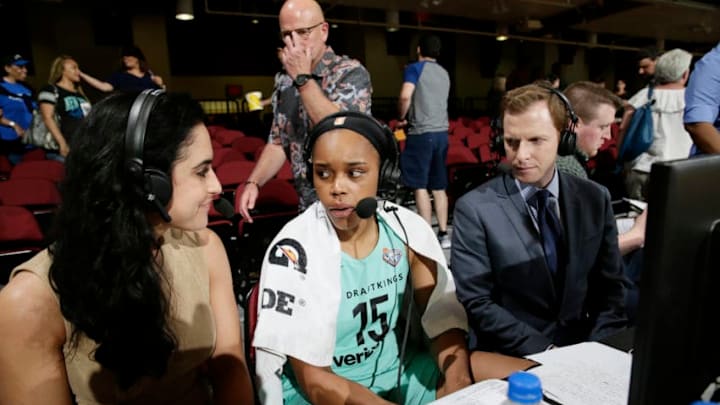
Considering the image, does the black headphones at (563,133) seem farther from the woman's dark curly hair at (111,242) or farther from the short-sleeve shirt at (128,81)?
the short-sleeve shirt at (128,81)

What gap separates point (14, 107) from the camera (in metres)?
4.31

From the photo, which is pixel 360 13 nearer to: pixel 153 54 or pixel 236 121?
pixel 236 121

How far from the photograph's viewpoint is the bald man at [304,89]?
162cm

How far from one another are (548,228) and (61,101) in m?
3.91

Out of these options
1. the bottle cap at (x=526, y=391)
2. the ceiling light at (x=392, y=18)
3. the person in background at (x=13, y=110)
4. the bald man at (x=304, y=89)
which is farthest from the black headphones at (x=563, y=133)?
the ceiling light at (x=392, y=18)

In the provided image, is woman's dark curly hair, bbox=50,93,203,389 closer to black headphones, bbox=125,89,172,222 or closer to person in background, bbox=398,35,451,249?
black headphones, bbox=125,89,172,222

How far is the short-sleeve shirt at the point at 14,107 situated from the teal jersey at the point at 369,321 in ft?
14.5

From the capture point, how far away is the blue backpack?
9.64 ft

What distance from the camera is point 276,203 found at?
9.33 ft

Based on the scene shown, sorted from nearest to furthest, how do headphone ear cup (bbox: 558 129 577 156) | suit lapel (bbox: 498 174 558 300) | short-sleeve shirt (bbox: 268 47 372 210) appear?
suit lapel (bbox: 498 174 558 300)
headphone ear cup (bbox: 558 129 577 156)
short-sleeve shirt (bbox: 268 47 372 210)

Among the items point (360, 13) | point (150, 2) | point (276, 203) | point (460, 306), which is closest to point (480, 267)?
point (460, 306)

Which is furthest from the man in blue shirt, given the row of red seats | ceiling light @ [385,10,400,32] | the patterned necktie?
ceiling light @ [385,10,400,32]

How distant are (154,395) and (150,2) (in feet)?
36.8

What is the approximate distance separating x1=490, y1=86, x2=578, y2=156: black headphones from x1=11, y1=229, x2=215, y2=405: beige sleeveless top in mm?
980
